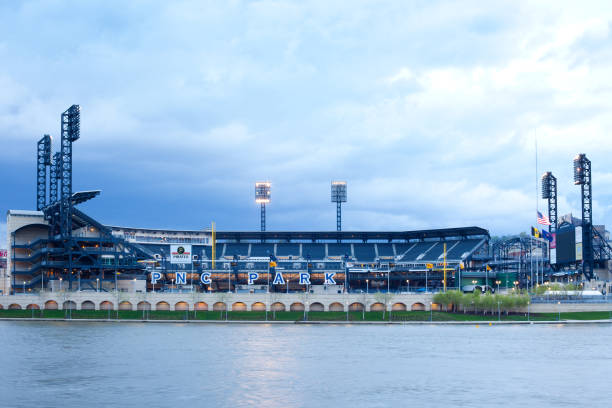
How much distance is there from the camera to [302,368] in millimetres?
77125

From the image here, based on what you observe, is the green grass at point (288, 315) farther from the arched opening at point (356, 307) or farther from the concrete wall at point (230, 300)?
the arched opening at point (356, 307)

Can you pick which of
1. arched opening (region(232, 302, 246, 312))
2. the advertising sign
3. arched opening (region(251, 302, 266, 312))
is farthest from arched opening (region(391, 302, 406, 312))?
the advertising sign

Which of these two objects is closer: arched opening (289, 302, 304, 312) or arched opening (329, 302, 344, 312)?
arched opening (289, 302, 304, 312)

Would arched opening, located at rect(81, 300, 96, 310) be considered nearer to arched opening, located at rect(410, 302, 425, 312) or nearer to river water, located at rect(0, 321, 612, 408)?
river water, located at rect(0, 321, 612, 408)

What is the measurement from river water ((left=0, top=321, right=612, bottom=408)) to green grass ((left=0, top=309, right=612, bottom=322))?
29381mm

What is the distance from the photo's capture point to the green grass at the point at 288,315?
15075 centimetres

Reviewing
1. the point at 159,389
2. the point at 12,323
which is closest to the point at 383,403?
the point at 159,389

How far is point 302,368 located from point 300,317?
79704 millimetres

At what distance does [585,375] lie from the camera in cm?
7269

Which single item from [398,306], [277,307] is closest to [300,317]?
[277,307]

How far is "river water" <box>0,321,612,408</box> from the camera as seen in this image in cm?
6019

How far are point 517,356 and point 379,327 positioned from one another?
5318 centimetres

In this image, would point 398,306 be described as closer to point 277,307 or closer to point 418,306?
point 418,306

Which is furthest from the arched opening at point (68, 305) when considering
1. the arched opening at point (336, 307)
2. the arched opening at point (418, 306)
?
the arched opening at point (418, 306)
